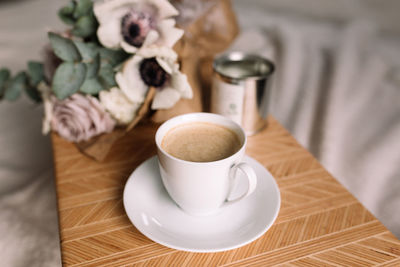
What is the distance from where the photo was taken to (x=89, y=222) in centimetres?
54

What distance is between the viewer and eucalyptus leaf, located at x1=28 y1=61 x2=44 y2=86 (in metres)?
0.81

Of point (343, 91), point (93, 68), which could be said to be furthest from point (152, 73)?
point (343, 91)

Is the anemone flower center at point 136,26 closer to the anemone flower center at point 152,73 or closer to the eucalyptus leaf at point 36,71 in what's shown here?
the anemone flower center at point 152,73

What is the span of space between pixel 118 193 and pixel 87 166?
0.37 feet

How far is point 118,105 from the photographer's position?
0.71m

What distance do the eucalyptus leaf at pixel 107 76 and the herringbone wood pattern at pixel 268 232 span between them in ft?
0.43

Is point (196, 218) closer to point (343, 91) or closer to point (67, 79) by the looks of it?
point (67, 79)

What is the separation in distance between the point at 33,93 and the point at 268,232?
25.9 inches

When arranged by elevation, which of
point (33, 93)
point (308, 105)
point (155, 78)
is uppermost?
point (155, 78)

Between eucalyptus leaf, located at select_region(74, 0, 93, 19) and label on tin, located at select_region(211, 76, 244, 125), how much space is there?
29 centimetres

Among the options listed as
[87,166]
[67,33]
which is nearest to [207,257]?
[87,166]

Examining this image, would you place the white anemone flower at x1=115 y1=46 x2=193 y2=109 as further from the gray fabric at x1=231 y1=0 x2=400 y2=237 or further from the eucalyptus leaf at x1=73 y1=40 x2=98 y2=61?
the gray fabric at x1=231 y1=0 x2=400 y2=237

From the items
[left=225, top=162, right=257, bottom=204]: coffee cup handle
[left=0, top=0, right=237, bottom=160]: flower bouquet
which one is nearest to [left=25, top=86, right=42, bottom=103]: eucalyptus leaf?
[left=0, top=0, right=237, bottom=160]: flower bouquet

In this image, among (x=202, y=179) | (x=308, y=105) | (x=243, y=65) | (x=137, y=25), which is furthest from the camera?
(x=308, y=105)
